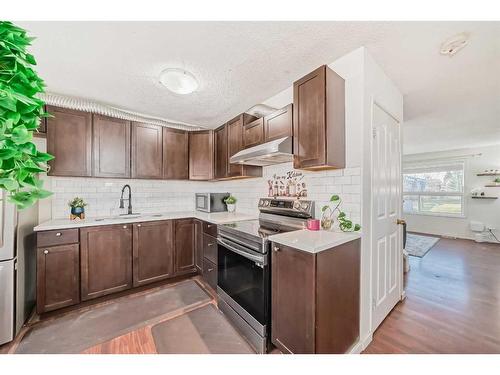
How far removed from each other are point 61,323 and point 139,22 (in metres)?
2.77

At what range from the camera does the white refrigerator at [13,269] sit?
1.63 metres

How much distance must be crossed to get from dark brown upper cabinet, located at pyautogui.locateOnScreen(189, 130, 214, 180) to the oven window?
4.89 feet

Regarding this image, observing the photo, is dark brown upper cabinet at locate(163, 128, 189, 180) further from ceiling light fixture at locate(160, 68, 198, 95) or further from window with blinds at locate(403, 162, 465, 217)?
window with blinds at locate(403, 162, 465, 217)

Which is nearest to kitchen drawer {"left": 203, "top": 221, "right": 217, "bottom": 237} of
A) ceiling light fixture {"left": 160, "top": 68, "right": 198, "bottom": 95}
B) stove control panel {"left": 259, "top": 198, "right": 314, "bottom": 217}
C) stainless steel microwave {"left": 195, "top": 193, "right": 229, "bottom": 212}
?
stainless steel microwave {"left": 195, "top": 193, "right": 229, "bottom": 212}

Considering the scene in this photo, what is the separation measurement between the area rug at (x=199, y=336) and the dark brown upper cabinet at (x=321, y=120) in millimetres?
1641

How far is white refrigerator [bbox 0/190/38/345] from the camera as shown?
1.63 meters

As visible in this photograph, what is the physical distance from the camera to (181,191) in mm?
3566

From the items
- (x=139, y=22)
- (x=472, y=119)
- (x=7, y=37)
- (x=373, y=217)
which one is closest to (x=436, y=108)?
(x=472, y=119)

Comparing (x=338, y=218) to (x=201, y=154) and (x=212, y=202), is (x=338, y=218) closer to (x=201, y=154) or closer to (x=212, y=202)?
(x=212, y=202)

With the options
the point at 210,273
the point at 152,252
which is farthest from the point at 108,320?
the point at 210,273

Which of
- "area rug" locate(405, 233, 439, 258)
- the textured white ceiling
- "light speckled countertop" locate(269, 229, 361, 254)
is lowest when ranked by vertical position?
"area rug" locate(405, 233, 439, 258)

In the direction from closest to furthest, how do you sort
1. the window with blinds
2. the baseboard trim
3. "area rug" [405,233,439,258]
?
the baseboard trim < "area rug" [405,233,439,258] < the window with blinds

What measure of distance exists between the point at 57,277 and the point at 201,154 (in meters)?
2.27
